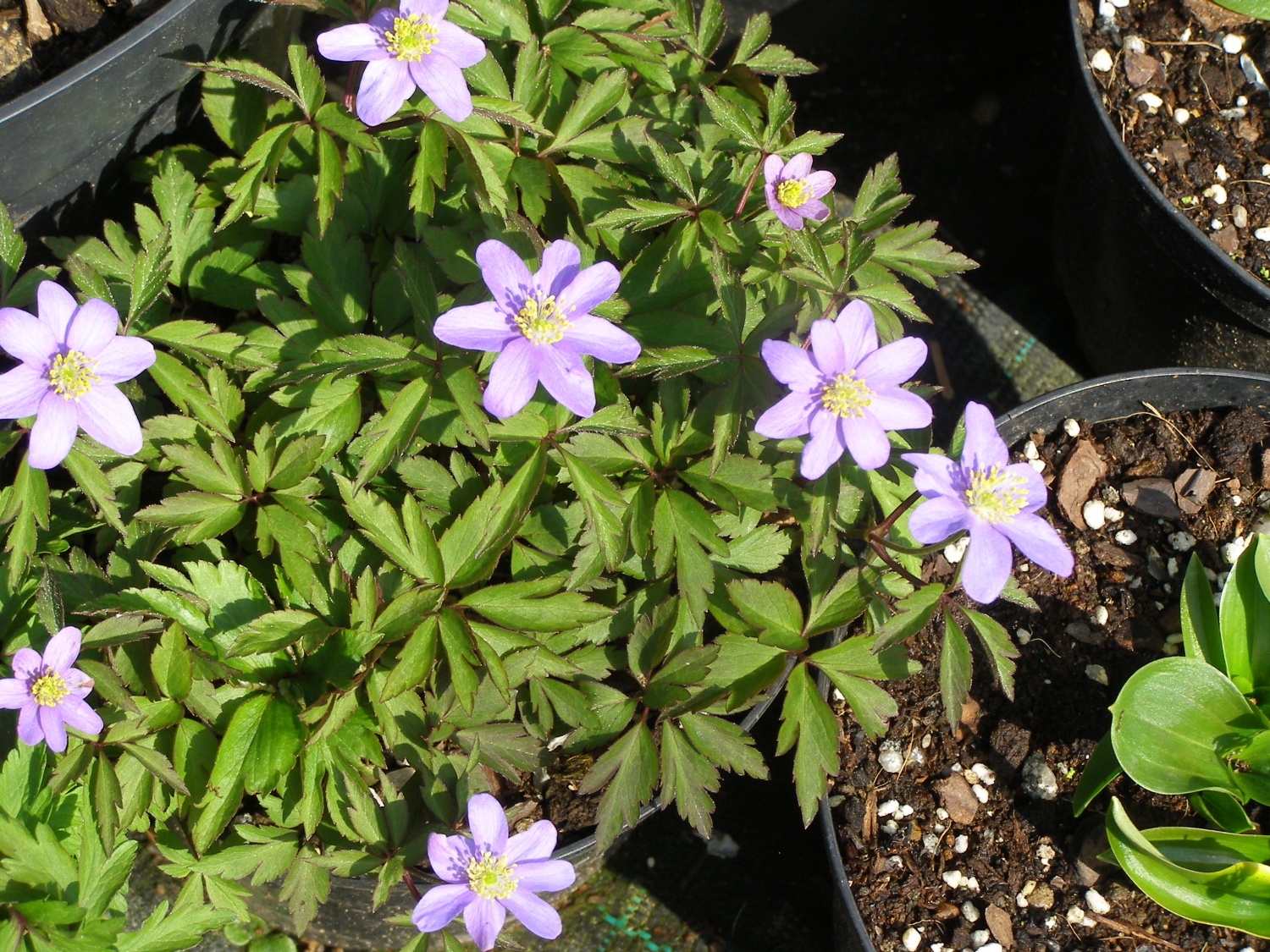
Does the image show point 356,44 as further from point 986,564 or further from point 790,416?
point 986,564

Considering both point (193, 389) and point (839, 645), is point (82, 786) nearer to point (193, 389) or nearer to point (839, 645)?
point (193, 389)

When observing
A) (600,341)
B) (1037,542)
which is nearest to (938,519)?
(1037,542)

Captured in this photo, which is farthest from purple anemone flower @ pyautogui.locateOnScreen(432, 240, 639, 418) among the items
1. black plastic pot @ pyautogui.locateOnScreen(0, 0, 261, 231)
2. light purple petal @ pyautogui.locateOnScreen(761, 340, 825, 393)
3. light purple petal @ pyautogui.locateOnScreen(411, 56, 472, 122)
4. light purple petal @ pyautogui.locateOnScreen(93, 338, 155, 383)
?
black plastic pot @ pyautogui.locateOnScreen(0, 0, 261, 231)

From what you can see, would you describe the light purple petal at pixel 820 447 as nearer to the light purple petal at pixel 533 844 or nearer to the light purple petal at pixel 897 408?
the light purple petal at pixel 897 408

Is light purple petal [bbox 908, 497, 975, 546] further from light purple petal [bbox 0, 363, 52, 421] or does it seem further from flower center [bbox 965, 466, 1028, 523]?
light purple petal [bbox 0, 363, 52, 421]

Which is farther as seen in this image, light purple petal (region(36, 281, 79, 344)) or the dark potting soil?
the dark potting soil

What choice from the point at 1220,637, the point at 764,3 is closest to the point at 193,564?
the point at 1220,637
